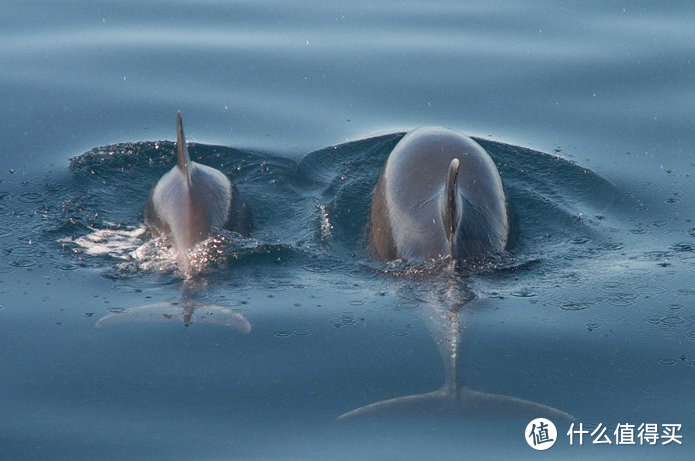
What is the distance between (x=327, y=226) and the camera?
1337 centimetres

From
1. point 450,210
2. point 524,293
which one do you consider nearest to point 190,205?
point 450,210

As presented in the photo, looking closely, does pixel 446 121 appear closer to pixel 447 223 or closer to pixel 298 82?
pixel 298 82

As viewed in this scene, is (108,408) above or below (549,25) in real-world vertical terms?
below

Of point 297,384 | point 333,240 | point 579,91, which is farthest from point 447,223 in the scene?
point 579,91

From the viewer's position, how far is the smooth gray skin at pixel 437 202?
12172 millimetres

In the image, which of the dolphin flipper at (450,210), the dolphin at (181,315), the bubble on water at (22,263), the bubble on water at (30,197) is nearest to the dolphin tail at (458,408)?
the dolphin at (181,315)

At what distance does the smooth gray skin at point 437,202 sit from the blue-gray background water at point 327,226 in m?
0.31

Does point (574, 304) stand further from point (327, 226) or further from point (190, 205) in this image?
point (190, 205)

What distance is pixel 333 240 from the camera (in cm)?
1302

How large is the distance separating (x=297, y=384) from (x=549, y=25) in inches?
397

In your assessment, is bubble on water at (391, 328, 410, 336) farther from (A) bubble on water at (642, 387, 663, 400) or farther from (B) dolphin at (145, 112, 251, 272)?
(B) dolphin at (145, 112, 251, 272)

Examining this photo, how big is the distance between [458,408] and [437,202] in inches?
137

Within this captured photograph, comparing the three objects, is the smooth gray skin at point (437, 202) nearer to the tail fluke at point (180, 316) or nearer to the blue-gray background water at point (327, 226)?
the blue-gray background water at point (327, 226)

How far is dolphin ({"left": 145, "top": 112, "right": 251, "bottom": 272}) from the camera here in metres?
12.6
